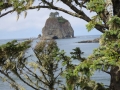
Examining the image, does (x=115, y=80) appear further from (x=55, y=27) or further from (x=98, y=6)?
(x=55, y=27)

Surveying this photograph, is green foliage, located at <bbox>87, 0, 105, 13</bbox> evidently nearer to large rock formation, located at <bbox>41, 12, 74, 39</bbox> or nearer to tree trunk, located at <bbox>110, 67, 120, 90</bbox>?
tree trunk, located at <bbox>110, 67, 120, 90</bbox>

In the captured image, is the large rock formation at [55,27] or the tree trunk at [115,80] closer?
the tree trunk at [115,80]

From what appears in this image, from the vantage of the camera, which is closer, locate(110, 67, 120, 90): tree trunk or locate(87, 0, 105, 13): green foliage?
locate(87, 0, 105, 13): green foliage

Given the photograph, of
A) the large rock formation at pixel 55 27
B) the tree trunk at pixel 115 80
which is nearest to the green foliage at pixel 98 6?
the tree trunk at pixel 115 80

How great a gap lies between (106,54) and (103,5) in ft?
3.97

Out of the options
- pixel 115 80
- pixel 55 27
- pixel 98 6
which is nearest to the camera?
pixel 98 6

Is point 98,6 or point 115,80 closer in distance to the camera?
point 98,6

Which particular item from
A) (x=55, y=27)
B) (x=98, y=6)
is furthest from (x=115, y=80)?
(x=55, y=27)

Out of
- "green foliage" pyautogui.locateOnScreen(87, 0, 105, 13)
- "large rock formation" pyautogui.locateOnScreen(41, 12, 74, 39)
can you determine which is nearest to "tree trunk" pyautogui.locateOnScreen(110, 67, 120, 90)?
"green foliage" pyautogui.locateOnScreen(87, 0, 105, 13)

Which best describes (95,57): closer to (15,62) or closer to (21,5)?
(21,5)

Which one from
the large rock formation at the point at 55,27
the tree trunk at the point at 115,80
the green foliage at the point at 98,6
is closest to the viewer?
the green foliage at the point at 98,6

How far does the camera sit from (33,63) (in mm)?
8977

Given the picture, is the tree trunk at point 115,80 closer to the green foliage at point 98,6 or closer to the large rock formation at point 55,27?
the green foliage at point 98,6

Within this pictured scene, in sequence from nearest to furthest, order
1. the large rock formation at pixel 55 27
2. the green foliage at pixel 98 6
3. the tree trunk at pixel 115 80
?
the green foliage at pixel 98 6, the tree trunk at pixel 115 80, the large rock formation at pixel 55 27
